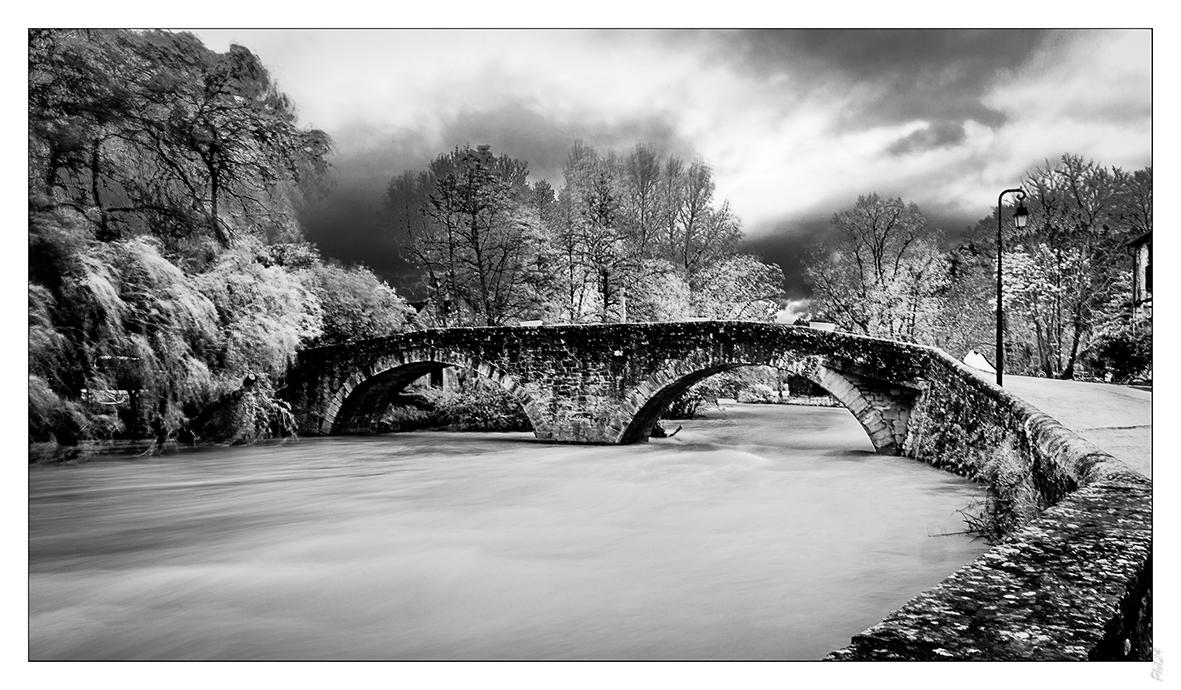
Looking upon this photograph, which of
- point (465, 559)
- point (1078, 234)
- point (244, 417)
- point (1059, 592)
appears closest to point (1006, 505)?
point (1078, 234)

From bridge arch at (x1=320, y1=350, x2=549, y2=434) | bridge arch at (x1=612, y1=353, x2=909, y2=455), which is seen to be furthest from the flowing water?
bridge arch at (x1=320, y1=350, x2=549, y2=434)

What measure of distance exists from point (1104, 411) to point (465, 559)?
11.2 ft

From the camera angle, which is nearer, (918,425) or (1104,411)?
(1104,411)

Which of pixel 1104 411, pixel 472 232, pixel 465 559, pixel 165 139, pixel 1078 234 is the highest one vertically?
pixel 165 139

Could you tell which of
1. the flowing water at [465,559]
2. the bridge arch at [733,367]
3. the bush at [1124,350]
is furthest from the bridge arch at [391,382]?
the bush at [1124,350]

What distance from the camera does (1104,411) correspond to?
4.30m

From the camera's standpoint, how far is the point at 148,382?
16.9 ft

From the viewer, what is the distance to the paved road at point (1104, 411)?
348 centimetres

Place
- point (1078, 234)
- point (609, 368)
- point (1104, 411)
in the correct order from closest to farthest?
point (1104, 411)
point (1078, 234)
point (609, 368)

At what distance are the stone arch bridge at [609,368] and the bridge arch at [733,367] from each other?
1 cm

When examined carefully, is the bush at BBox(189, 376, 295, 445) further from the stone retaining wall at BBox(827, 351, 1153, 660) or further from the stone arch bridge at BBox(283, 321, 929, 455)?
the stone retaining wall at BBox(827, 351, 1153, 660)

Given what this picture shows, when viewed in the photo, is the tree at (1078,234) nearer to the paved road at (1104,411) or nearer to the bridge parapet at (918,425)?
the paved road at (1104,411)

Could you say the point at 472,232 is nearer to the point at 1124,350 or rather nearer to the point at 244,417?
the point at 244,417
